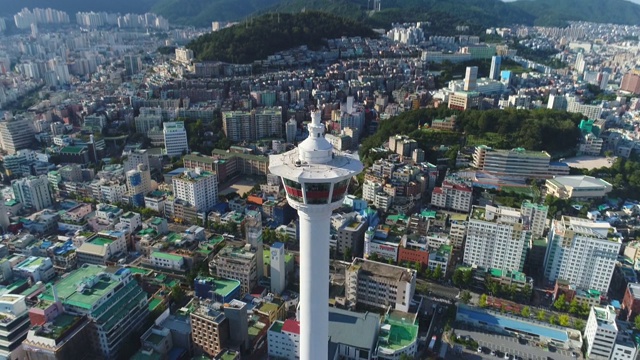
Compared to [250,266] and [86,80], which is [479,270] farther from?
[86,80]

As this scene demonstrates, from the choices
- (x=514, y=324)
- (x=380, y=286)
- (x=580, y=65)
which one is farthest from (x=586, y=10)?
(x=380, y=286)

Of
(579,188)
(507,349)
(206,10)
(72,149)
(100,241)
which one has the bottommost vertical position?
(507,349)

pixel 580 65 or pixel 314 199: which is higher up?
pixel 580 65

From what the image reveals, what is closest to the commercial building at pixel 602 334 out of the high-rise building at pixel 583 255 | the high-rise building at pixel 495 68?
the high-rise building at pixel 583 255

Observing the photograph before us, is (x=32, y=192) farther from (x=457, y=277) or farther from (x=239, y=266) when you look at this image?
(x=457, y=277)

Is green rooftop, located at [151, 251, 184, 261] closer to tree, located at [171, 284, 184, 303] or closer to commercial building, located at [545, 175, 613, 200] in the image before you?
tree, located at [171, 284, 184, 303]

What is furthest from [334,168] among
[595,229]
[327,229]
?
[595,229]
